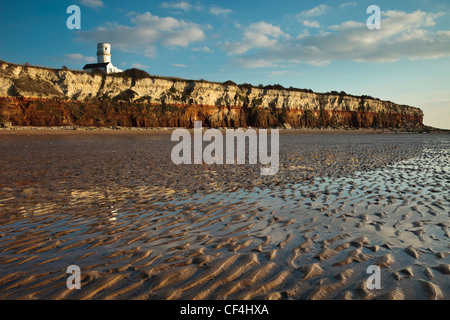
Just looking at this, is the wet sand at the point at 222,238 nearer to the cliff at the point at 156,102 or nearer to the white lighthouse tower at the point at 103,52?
the cliff at the point at 156,102

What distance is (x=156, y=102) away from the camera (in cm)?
6469

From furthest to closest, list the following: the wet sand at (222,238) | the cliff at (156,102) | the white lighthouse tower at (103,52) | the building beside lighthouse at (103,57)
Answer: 1. the white lighthouse tower at (103,52)
2. the building beside lighthouse at (103,57)
3. the cliff at (156,102)
4. the wet sand at (222,238)

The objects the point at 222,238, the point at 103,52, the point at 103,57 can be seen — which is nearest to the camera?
the point at 222,238

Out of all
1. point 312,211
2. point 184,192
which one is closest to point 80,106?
point 184,192

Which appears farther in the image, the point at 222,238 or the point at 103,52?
the point at 103,52

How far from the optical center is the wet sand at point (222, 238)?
11.9 ft

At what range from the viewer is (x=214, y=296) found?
11.3ft

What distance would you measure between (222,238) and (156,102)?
63.3 m

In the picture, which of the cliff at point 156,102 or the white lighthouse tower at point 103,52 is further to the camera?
the white lighthouse tower at point 103,52

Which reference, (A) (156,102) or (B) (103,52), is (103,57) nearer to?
(B) (103,52)

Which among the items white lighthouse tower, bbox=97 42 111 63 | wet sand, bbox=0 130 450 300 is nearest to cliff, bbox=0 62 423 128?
white lighthouse tower, bbox=97 42 111 63

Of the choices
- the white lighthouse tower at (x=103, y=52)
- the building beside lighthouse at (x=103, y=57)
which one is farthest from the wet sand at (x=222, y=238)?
the white lighthouse tower at (x=103, y=52)

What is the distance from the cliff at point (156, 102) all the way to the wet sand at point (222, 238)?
46.8m

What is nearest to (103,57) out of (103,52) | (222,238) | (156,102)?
(103,52)
